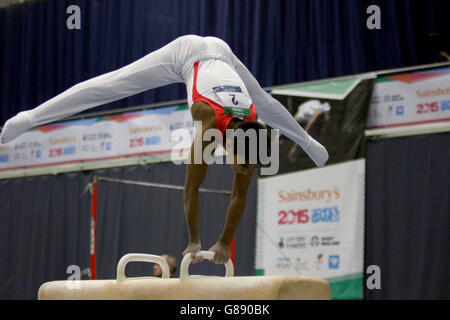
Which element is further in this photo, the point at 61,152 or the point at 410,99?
the point at 61,152

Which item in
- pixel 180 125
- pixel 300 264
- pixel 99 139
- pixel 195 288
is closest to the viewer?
pixel 195 288

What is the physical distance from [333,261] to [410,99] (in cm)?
211

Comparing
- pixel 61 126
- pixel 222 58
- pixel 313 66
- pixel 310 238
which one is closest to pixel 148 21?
pixel 61 126

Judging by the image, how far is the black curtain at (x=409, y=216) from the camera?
7.64m

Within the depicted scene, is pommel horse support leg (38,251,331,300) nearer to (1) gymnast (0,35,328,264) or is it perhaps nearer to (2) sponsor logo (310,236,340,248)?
(1) gymnast (0,35,328,264)

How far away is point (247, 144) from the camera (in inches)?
164

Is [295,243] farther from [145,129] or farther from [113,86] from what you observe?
[113,86]

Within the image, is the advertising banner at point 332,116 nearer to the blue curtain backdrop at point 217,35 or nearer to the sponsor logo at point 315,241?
the blue curtain backdrop at point 217,35

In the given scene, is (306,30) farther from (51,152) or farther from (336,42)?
(51,152)

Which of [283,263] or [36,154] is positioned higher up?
[36,154]

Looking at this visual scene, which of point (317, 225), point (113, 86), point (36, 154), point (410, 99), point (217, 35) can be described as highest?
point (217, 35)

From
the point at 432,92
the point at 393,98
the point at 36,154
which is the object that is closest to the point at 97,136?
the point at 36,154

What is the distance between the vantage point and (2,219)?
462 inches
